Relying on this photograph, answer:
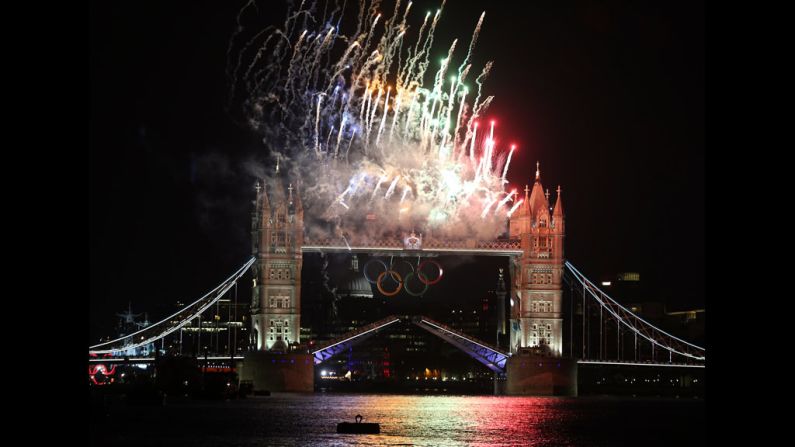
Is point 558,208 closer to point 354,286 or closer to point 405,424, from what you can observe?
point 405,424

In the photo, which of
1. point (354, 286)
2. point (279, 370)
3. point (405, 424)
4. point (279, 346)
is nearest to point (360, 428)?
point (405, 424)

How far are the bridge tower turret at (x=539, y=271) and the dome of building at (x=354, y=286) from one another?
62.7 meters

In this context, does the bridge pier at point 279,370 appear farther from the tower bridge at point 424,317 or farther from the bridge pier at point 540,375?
the bridge pier at point 540,375

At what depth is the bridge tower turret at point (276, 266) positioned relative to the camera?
103 meters

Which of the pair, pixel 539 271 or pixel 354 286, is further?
pixel 354 286

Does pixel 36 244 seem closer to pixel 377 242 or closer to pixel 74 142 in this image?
pixel 74 142

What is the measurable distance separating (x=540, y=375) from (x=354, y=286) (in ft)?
223

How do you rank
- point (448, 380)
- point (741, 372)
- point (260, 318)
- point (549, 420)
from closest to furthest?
point (741, 372) < point (549, 420) < point (260, 318) < point (448, 380)

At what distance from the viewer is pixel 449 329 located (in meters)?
106

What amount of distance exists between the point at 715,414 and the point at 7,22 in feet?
20.5

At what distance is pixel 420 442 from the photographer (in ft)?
170

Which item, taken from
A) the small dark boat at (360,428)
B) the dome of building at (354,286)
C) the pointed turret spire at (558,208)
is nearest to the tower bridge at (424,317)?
the pointed turret spire at (558,208)

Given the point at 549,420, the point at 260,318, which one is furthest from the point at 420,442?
the point at 260,318

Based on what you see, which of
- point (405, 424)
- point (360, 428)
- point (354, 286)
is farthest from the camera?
point (354, 286)
